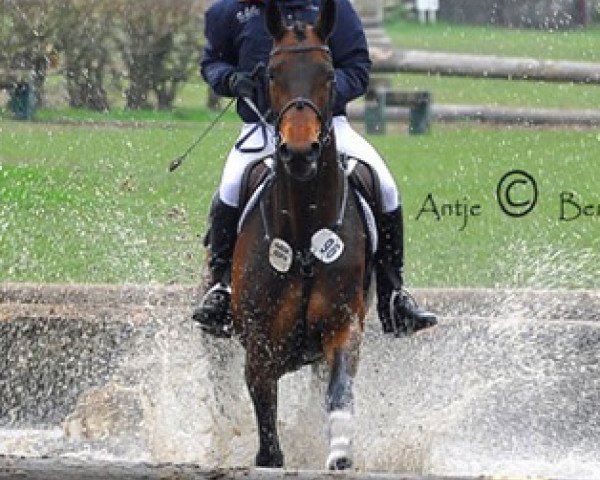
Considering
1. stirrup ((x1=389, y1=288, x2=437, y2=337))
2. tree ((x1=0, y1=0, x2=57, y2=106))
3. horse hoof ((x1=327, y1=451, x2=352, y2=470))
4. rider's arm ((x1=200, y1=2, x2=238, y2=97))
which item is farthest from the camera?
tree ((x1=0, y1=0, x2=57, y2=106))

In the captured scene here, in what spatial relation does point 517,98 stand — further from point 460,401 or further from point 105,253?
point 460,401

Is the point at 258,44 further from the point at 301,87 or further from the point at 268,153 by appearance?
the point at 301,87

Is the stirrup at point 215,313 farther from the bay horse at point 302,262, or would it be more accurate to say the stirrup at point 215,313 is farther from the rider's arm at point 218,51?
the rider's arm at point 218,51

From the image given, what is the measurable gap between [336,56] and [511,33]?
22.4 m

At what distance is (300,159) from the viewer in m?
6.82

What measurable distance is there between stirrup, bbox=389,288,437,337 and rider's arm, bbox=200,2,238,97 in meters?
0.94

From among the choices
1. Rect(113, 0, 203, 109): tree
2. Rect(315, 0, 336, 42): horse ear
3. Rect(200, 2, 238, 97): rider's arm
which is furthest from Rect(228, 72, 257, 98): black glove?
Rect(113, 0, 203, 109): tree

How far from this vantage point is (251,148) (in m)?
7.81

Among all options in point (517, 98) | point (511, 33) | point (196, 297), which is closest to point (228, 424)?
point (196, 297)

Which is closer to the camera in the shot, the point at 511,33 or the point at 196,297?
the point at 196,297

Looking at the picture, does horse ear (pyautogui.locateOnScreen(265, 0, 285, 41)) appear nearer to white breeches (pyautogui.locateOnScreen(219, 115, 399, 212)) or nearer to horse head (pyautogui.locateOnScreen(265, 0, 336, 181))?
horse head (pyautogui.locateOnScreen(265, 0, 336, 181))

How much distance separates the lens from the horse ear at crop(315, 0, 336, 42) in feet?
23.5

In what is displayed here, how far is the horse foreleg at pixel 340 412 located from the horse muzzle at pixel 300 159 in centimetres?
69

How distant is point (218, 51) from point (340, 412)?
1.53 meters
